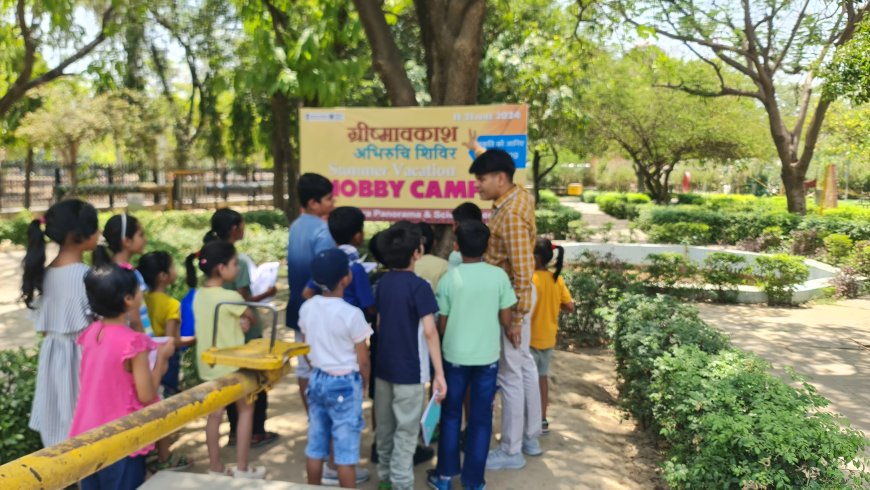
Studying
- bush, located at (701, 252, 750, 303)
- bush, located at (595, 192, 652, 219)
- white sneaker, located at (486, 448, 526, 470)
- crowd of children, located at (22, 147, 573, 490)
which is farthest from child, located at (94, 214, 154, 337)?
bush, located at (595, 192, 652, 219)

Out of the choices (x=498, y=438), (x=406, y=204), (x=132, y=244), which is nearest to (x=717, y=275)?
(x=406, y=204)

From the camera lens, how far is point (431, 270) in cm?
382

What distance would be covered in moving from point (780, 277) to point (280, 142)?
1071 cm

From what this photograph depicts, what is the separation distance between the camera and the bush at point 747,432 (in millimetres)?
2592

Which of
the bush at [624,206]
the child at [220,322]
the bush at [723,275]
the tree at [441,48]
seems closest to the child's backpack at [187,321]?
the child at [220,322]

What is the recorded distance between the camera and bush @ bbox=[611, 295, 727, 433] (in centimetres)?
408

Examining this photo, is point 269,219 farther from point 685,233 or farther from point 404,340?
point 404,340

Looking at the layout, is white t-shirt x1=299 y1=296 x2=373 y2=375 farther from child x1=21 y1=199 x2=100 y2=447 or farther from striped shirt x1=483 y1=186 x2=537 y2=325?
child x1=21 y1=199 x2=100 y2=447

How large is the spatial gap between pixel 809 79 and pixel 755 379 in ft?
46.3

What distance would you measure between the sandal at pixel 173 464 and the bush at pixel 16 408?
62cm

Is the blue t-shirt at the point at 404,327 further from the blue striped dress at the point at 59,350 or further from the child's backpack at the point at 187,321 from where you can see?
the blue striped dress at the point at 59,350

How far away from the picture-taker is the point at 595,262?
810 cm

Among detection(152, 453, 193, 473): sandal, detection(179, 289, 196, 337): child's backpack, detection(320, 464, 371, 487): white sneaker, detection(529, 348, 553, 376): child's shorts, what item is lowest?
detection(320, 464, 371, 487): white sneaker

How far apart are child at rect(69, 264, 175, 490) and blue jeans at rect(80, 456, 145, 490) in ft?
0.60
